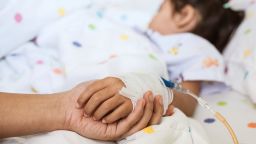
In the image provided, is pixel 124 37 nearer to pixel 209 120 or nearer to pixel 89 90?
pixel 209 120

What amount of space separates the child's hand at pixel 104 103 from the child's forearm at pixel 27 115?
0.24ft

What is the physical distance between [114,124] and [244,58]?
2.10ft

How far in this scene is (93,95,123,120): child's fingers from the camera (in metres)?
0.84

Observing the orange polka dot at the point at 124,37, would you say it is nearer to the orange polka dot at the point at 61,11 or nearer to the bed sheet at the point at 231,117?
the orange polka dot at the point at 61,11

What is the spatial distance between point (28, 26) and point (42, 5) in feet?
0.31

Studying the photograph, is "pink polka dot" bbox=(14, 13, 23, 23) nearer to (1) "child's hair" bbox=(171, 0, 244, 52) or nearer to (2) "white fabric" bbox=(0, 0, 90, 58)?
(2) "white fabric" bbox=(0, 0, 90, 58)

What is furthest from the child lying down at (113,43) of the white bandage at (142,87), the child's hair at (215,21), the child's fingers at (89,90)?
the child's fingers at (89,90)

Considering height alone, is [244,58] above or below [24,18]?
below

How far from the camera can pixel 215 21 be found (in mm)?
1513

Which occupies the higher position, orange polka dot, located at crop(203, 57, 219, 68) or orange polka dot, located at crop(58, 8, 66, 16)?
orange polka dot, located at crop(58, 8, 66, 16)

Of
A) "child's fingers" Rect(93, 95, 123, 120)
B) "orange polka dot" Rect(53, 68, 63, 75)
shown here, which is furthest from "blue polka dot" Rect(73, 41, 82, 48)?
"child's fingers" Rect(93, 95, 123, 120)

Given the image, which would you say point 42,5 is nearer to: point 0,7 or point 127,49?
point 0,7

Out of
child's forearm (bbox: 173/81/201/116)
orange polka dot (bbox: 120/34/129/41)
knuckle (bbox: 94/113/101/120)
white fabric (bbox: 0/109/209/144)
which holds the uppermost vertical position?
orange polka dot (bbox: 120/34/129/41)

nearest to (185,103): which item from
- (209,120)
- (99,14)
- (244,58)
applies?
(209,120)
